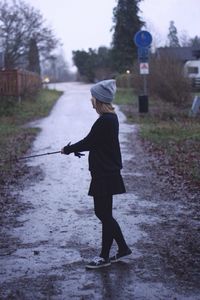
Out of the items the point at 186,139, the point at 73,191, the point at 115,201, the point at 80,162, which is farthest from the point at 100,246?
Result: the point at 186,139

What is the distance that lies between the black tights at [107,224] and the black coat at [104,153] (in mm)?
122

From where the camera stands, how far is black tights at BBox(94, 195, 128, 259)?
19.5ft

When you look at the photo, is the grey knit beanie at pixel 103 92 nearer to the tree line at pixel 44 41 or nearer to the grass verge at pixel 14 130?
the grass verge at pixel 14 130

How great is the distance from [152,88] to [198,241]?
80.2ft

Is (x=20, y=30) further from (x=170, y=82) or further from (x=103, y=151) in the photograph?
(x=103, y=151)

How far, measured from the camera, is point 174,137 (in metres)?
16.2

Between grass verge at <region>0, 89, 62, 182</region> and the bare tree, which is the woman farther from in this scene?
the bare tree

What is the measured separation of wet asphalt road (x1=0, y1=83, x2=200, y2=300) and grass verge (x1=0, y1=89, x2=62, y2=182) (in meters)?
1.63

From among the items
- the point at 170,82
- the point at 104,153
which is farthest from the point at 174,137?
the point at 170,82

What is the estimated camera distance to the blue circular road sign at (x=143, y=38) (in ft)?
74.2

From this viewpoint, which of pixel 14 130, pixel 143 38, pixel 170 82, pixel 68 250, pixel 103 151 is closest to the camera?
pixel 103 151

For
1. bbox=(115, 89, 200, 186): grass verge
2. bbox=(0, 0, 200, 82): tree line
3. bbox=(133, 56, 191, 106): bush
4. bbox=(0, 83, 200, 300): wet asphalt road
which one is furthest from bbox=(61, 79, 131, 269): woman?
bbox=(0, 0, 200, 82): tree line

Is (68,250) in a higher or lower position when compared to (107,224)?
lower

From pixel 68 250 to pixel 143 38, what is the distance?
17.2 meters
